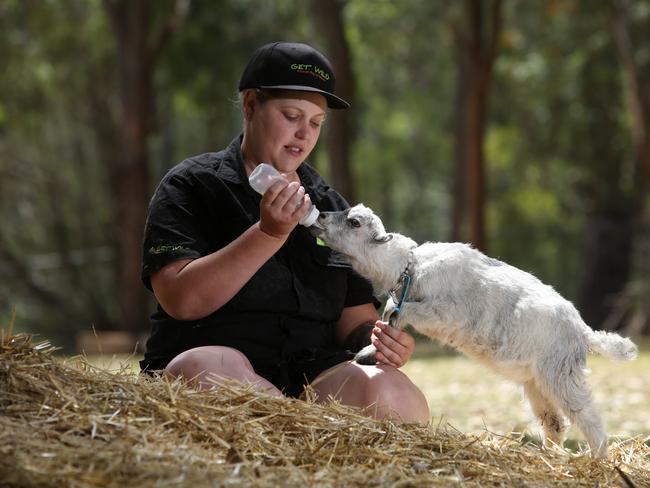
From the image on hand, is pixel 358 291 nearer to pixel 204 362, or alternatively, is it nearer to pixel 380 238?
pixel 380 238

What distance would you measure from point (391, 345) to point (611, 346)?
107 centimetres

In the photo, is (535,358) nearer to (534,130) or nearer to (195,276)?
(195,276)

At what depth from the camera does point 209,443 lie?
Answer: 3.16m

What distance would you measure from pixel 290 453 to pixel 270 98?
5.08ft

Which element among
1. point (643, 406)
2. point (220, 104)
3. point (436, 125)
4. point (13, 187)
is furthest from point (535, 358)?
point (436, 125)

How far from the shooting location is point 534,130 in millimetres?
21078

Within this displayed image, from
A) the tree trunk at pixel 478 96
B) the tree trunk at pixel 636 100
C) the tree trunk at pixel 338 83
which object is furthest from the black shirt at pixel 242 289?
the tree trunk at pixel 636 100

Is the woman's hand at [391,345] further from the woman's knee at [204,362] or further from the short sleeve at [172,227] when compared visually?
the short sleeve at [172,227]

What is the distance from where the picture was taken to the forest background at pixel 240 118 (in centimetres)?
1420

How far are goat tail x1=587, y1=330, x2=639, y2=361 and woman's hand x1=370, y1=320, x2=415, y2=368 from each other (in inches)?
35.9

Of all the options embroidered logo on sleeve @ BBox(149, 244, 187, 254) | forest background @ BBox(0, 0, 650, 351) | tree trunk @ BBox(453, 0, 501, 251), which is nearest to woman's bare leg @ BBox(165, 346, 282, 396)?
embroidered logo on sleeve @ BBox(149, 244, 187, 254)

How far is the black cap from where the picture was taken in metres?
3.97

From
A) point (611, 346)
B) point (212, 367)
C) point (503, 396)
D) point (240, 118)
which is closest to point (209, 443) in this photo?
point (212, 367)

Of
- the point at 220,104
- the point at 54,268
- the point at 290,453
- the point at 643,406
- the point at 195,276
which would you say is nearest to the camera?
the point at 290,453
